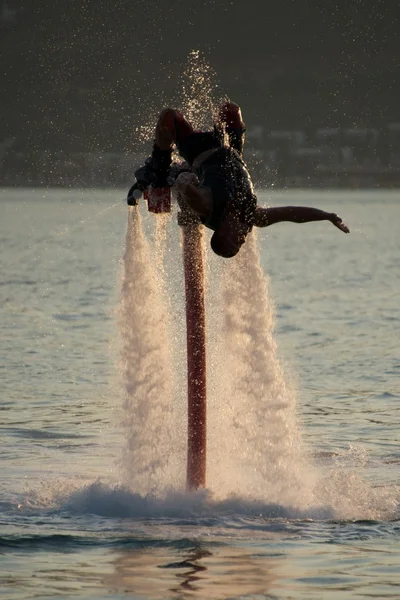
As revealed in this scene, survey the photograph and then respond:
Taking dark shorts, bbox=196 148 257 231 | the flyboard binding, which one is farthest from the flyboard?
dark shorts, bbox=196 148 257 231

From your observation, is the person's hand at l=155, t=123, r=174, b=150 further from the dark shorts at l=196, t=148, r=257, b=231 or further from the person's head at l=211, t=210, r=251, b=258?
the person's head at l=211, t=210, r=251, b=258

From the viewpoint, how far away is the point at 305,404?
2175cm

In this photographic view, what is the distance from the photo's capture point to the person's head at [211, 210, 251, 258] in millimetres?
13977

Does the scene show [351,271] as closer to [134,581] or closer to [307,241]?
[307,241]

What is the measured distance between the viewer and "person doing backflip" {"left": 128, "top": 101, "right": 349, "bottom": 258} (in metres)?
14.0

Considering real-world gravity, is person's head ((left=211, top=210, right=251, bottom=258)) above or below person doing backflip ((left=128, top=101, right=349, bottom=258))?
below

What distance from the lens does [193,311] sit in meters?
14.6

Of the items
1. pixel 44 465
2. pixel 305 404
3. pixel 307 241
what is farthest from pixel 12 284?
pixel 307 241

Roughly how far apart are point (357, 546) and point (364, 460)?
388cm

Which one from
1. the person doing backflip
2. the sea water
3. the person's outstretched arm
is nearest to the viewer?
the sea water

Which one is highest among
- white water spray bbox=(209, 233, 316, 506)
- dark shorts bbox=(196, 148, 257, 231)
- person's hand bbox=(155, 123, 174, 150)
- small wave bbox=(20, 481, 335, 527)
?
person's hand bbox=(155, 123, 174, 150)

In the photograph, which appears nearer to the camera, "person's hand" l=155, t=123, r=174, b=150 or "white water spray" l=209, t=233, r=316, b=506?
"person's hand" l=155, t=123, r=174, b=150

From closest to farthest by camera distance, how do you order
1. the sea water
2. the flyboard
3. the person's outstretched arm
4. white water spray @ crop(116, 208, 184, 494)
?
the sea water
the person's outstretched arm
the flyboard
white water spray @ crop(116, 208, 184, 494)

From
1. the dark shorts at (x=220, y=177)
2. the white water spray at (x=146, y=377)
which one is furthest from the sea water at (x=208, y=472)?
the dark shorts at (x=220, y=177)
